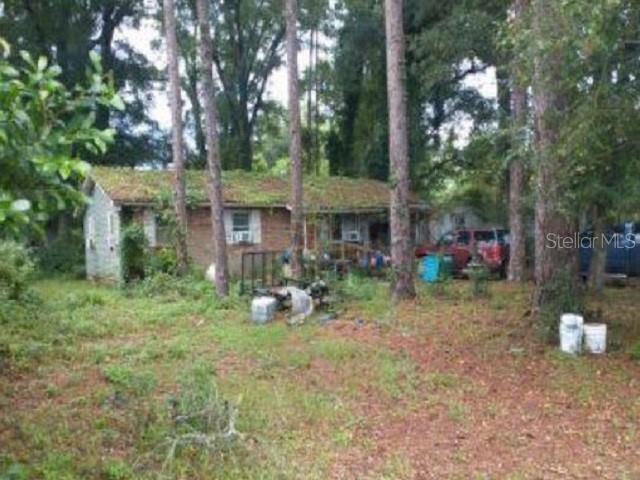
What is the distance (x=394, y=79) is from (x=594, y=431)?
957cm

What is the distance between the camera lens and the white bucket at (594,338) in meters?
9.63

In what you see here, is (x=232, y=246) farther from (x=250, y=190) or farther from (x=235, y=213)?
(x=250, y=190)

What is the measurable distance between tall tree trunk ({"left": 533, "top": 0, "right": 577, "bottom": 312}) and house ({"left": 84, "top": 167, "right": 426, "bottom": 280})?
37.9 ft

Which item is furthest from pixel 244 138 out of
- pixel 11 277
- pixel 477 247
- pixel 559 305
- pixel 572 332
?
pixel 572 332

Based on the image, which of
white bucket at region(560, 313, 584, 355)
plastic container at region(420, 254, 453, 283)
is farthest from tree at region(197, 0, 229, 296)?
white bucket at region(560, 313, 584, 355)

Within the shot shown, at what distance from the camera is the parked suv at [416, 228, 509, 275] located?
2173 cm

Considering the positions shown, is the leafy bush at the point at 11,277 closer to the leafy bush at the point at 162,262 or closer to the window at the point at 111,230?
the leafy bush at the point at 162,262

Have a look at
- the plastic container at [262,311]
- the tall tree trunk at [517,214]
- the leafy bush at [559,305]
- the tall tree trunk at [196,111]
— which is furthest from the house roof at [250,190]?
the leafy bush at [559,305]

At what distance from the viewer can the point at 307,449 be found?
20.2 feet

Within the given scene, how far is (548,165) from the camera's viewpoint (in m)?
9.43

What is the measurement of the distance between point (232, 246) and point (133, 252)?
150 inches

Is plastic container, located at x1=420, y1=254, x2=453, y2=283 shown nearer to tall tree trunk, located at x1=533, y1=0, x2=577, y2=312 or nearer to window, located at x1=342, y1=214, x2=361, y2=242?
window, located at x1=342, y1=214, x2=361, y2=242

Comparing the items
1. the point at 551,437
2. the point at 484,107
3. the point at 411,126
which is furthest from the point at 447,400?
the point at 484,107

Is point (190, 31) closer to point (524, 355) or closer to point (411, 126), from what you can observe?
point (411, 126)
